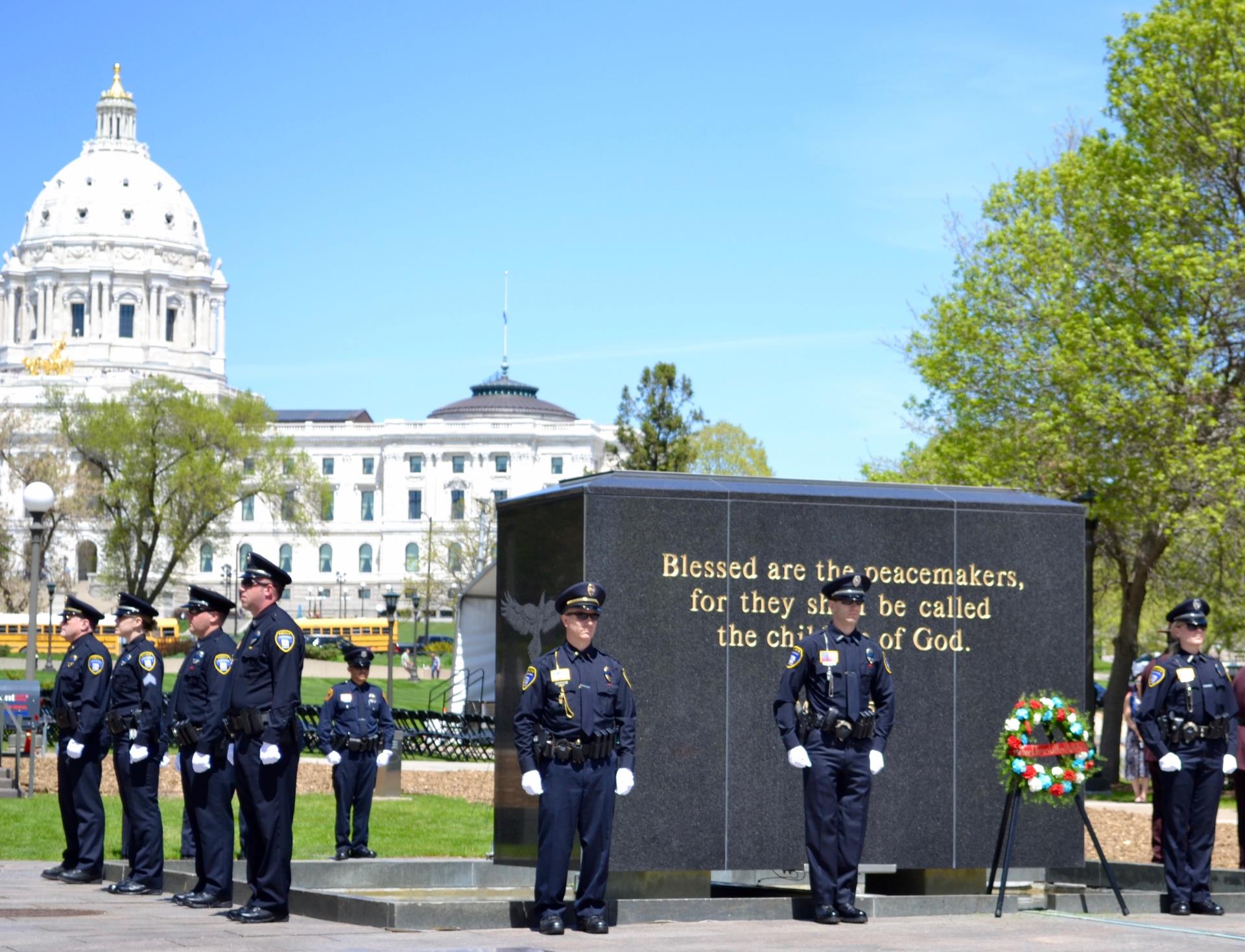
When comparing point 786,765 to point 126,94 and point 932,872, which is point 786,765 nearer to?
point 932,872

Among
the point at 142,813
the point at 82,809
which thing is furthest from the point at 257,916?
the point at 82,809

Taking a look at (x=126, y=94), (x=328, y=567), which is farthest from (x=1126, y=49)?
Result: (x=126, y=94)

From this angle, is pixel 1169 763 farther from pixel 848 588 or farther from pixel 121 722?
pixel 121 722

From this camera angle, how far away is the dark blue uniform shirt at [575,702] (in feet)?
36.4

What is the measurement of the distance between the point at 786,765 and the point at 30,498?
51.8 ft

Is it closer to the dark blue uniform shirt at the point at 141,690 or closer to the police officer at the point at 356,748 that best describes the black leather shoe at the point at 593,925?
the dark blue uniform shirt at the point at 141,690

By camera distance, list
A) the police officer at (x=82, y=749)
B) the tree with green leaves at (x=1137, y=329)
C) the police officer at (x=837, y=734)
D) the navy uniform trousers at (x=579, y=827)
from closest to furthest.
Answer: the navy uniform trousers at (x=579, y=827) → the police officer at (x=837, y=734) → the police officer at (x=82, y=749) → the tree with green leaves at (x=1137, y=329)

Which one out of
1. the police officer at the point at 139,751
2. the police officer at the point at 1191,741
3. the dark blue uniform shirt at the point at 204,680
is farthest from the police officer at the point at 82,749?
the police officer at the point at 1191,741

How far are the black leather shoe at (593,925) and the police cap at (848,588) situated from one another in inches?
96.5

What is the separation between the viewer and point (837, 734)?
11.7 m

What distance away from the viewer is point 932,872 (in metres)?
13.1

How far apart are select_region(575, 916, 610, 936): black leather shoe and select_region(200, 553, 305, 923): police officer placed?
182 centimetres

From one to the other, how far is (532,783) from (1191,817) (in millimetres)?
4666

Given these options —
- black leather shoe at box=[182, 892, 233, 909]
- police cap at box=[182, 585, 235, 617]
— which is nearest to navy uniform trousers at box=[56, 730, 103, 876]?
police cap at box=[182, 585, 235, 617]
